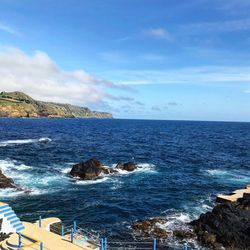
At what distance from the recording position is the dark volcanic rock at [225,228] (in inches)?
1170

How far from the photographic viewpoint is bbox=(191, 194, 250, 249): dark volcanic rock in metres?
29.7

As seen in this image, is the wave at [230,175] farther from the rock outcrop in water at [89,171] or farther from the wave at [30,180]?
the wave at [30,180]

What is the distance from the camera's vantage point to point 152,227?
114 feet

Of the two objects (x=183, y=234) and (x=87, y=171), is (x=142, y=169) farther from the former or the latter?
(x=183, y=234)

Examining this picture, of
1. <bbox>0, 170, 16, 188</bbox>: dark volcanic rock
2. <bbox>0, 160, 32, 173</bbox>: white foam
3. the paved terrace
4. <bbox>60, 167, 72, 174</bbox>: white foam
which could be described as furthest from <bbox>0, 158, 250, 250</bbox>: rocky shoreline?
<bbox>0, 160, 32, 173</bbox>: white foam

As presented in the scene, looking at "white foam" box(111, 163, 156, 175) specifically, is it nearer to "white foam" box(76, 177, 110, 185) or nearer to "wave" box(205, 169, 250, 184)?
"white foam" box(76, 177, 110, 185)

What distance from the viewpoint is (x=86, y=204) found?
42719 mm

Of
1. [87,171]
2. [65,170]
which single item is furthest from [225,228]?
[65,170]

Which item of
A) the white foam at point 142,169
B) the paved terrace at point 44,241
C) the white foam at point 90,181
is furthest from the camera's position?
the white foam at point 142,169

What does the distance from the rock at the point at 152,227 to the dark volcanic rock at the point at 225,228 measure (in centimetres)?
360

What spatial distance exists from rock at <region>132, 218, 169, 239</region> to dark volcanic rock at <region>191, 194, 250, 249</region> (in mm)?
3604

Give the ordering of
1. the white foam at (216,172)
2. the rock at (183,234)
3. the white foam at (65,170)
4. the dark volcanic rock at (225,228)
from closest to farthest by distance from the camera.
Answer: the dark volcanic rock at (225,228) < the rock at (183,234) < the white foam at (65,170) < the white foam at (216,172)

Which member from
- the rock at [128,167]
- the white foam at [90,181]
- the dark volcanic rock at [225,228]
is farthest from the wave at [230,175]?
the dark volcanic rock at [225,228]

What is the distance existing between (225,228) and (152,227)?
8.11m
